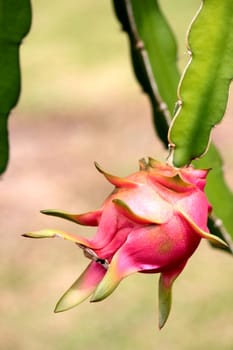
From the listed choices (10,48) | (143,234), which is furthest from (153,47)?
(143,234)

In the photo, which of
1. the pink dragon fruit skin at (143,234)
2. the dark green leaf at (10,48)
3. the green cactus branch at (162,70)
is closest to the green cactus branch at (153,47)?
the green cactus branch at (162,70)

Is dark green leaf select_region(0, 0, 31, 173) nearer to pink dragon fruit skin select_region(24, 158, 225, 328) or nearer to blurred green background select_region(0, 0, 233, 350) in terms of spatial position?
pink dragon fruit skin select_region(24, 158, 225, 328)

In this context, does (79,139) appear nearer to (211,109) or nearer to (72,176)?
(72,176)

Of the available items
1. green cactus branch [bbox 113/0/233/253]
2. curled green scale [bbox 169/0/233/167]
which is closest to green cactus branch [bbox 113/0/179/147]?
green cactus branch [bbox 113/0/233/253]

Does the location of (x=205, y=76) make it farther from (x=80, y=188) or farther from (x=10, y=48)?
(x=80, y=188)

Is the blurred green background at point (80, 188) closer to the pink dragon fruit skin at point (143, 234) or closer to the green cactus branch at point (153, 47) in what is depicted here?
the green cactus branch at point (153, 47)
